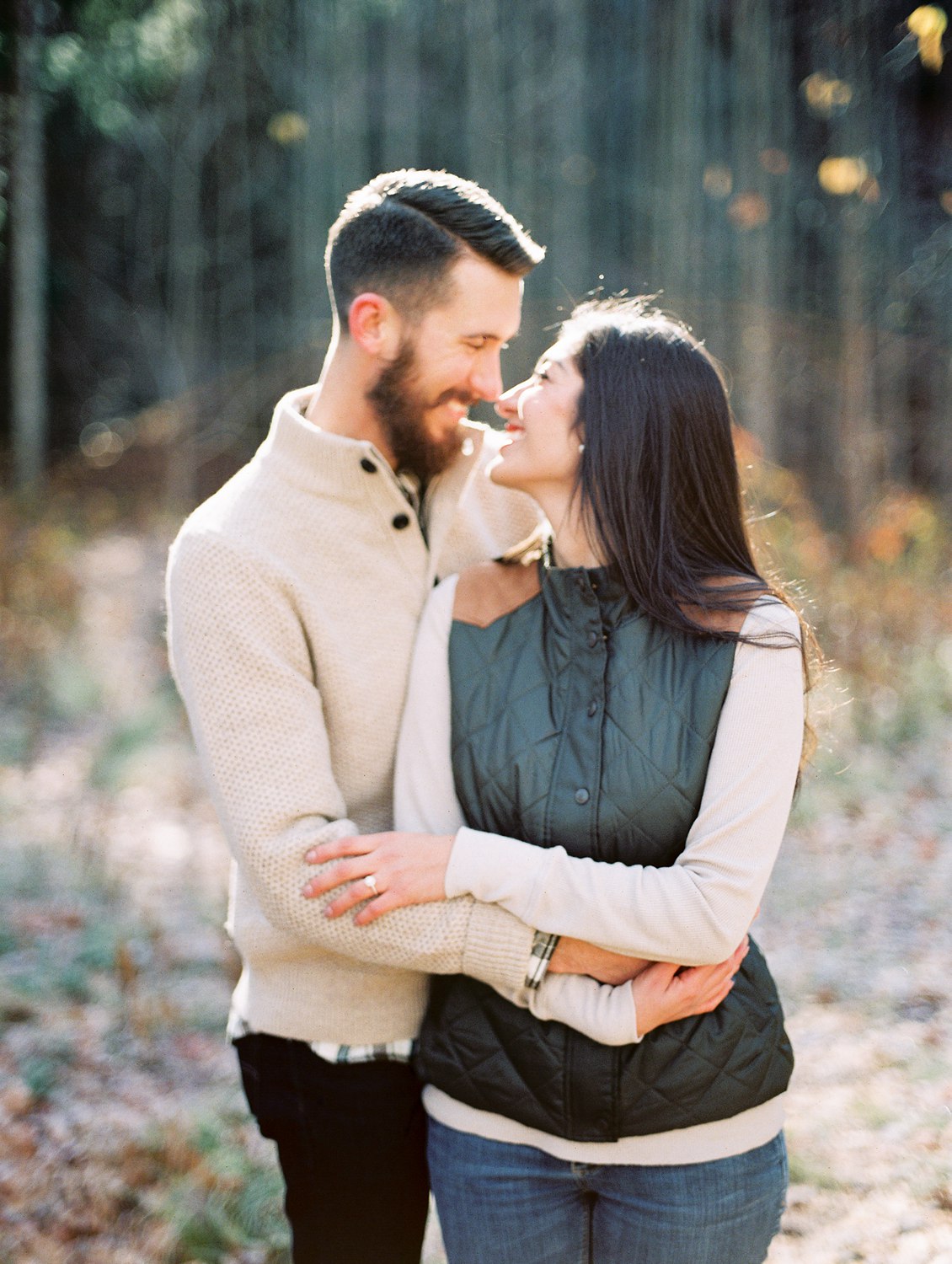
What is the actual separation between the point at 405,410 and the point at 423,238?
0.37 metres

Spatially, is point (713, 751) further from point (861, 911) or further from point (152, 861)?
point (152, 861)

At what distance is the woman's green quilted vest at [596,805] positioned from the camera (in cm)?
172

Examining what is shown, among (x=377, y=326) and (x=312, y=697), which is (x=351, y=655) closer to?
(x=312, y=697)

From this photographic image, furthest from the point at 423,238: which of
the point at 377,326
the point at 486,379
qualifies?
the point at 486,379

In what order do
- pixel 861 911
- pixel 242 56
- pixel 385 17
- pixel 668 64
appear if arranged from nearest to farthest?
1. pixel 861 911
2. pixel 242 56
3. pixel 668 64
4. pixel 385 17

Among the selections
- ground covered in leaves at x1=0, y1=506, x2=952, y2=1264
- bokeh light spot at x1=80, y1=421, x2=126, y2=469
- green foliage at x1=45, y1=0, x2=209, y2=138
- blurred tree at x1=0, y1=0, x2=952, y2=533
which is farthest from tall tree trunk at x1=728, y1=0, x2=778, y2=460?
bokeh light spot at x1=80, y1=421, x2=126, y2=469

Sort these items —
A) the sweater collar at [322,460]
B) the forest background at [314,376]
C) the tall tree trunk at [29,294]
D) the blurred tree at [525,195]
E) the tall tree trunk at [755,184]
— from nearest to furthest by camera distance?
1. the sweater collar at [322,460]
2. the forest background at [314,376]
3. the tall tree trunk at [29,294]
4. the blurred tree at [525,195]
5. the tall tree trunk at [755,184]

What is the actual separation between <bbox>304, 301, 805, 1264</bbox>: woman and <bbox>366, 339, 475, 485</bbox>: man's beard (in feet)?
1.17

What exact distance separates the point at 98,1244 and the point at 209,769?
67.5 inches

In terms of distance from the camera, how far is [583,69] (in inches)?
592

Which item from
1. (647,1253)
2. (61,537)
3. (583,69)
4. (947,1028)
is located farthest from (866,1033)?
(583,69)

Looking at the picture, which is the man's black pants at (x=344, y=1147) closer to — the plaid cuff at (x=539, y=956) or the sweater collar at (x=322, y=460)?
the plaid cuff at (x=539, y=956)

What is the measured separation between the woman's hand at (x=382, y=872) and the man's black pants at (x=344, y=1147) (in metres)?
0.43

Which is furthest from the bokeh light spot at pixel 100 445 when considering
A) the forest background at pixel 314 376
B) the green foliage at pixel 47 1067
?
the green foliage at pixel 47 1067
